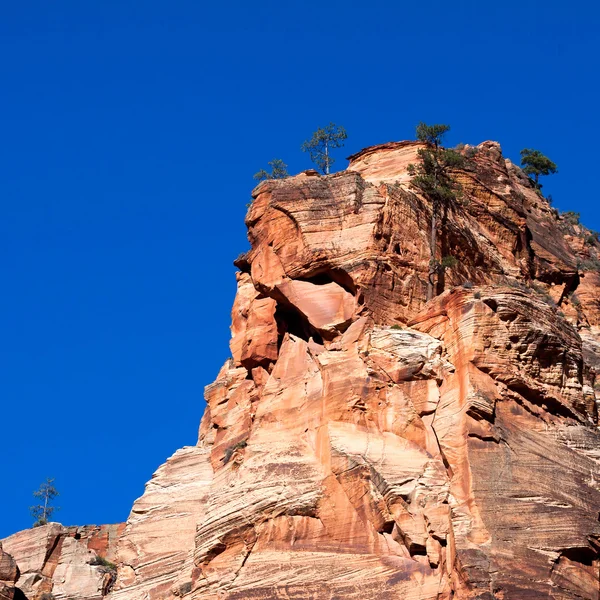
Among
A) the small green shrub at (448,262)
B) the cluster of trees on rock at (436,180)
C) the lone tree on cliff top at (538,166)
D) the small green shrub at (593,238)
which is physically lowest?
the small green shrub at (448,262)

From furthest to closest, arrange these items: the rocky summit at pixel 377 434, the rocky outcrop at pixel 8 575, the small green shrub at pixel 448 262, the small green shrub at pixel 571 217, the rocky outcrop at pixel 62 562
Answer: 1. the small green shrub at pixel 571 217
2. the rocky outcrop at pixel 62 562
3. the rocky outcrop at pixel 8 575
4. the small green shrub at pixel 448 262
5. the rocky summit at pixel 377 434

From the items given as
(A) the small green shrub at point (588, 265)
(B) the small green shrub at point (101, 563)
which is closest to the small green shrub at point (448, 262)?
(A) the small green shrub at point (588, 265)

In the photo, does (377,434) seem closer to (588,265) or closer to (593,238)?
(588,265)

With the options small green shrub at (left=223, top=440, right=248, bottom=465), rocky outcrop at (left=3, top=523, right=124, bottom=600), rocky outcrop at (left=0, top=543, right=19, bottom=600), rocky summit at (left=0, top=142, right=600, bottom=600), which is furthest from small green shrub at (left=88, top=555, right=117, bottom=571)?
small green shrub at (left=223, top=440, right=248, bottom=465)

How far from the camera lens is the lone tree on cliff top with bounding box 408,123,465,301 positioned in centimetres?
6575

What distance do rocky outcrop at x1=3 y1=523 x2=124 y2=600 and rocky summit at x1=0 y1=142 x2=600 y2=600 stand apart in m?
7.52

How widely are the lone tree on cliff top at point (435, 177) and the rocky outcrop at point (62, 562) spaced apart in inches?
1214

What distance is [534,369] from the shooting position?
2157 inches

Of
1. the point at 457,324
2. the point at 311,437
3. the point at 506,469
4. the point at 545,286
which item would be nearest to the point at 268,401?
the point at 311,437

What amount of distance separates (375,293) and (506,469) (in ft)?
44.5

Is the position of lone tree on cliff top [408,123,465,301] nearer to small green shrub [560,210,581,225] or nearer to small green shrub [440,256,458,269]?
small green shrub [440,256,458,269]

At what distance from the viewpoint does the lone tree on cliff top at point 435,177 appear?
2589 inches

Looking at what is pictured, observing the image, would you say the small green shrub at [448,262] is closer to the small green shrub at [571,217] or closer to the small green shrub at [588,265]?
the small green shrub at [588,265]

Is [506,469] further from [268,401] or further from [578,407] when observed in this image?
[268,401]
